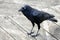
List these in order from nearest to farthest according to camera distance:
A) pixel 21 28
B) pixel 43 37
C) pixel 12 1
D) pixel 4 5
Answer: pixel 43 37, pixel 21 28, pixel 4 5, pixel 12 1

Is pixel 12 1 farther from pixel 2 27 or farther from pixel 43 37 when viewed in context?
pixel 43 37

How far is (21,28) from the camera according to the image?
3832mm

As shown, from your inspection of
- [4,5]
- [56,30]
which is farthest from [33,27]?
[4,5]

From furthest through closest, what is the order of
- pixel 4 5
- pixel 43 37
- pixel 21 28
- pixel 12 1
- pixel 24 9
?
pixel 12 1, pixel 4 5, pixel 21 28, pixel 43 37, pixel 24 9

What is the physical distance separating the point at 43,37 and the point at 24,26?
0.46 meters

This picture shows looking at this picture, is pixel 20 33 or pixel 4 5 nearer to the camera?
pixel 20 33

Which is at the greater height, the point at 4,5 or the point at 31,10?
the point at 31,10

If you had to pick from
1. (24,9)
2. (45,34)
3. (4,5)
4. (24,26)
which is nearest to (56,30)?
(45,34)

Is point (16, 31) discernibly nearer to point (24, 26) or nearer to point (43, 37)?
point (24, 26)

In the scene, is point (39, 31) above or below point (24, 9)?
below

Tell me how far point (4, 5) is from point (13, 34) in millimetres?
1849

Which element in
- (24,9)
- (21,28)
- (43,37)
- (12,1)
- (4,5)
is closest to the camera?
(24,9)

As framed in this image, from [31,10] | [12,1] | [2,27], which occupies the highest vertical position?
[31,10]

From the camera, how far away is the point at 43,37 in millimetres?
3592
